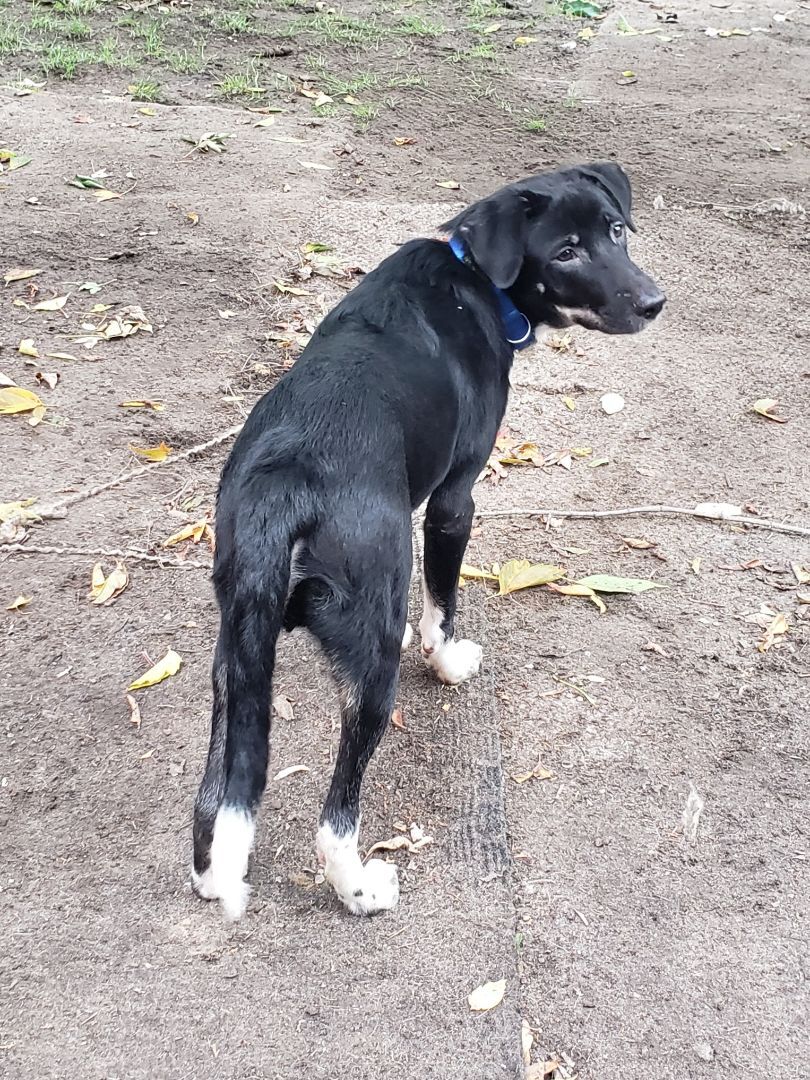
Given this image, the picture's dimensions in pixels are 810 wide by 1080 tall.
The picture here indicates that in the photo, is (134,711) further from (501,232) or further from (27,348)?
(27,348)

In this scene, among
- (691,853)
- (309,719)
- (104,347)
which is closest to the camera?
(691,853)

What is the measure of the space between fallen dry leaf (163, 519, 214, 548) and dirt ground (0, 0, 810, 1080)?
2.7 inches

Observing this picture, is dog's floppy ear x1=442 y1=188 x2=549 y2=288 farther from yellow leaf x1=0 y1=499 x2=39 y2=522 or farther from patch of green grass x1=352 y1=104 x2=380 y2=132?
patch of green grass x1=352 y1=104 x2=380 y2=132

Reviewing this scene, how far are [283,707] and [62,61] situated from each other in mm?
7100

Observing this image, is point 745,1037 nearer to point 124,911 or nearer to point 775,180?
point 124,911

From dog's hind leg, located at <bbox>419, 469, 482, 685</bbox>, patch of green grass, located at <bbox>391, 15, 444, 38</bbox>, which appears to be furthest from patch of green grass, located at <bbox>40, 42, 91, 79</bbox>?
dog's hind leg, located at <bbox>419, 469, 482, 685</bbox>

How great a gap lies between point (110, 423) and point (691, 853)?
10.4ft

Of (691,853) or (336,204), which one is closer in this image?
(691,853)

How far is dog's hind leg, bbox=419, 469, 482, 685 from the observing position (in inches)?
129

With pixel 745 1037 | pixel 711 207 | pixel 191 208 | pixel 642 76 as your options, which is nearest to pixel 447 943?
pixel 745 1037

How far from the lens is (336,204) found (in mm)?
6719

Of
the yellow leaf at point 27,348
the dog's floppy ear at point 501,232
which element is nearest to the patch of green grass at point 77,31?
the yellow leaf at point 27,348

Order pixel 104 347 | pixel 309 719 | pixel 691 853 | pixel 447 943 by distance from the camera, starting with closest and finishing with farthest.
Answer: pixel 447 943
pixel 691 853
pixel 309 719
pixel 104 347

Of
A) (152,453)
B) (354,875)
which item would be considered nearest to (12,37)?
(152,453)
